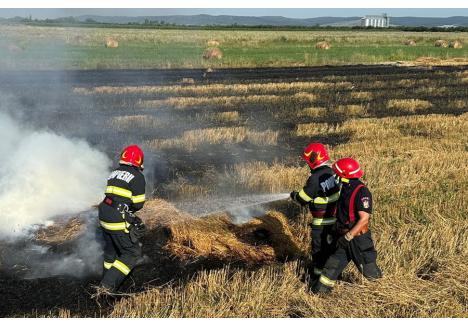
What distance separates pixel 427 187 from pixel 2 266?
7.03m

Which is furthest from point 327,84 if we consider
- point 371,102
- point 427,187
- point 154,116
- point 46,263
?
point 46,263

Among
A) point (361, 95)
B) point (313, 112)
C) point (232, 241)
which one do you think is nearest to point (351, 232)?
point (232, 241)

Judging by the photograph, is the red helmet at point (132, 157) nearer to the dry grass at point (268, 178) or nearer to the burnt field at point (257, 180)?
the burnt field at point (257, 180)

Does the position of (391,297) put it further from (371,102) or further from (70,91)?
(70,91)

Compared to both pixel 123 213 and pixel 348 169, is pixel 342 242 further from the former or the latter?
pixel 123 213

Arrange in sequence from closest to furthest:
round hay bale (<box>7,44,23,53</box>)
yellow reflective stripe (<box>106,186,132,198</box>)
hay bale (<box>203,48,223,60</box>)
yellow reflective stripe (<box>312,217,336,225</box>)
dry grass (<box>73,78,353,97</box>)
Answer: yellow reflective stripe (<box>106,186,132,198</box>) < yellow reflective stripe (<box>312,217,336,225</box>) < dry grass (<box>73,78,353,97</box>) < round hay bale (<box>7,44,23,53</box>) < hay bale (<box>203,48,223,60</box>)

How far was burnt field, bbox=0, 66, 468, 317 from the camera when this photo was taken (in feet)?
18.0

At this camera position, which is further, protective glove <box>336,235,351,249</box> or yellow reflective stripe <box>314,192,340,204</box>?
yellow reflective stripe <box>314,192,340,204</box>

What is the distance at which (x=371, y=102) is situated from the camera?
1912cm

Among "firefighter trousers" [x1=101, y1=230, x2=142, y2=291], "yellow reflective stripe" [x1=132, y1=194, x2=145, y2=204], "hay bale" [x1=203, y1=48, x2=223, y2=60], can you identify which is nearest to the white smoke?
"firefighter trousers" [x1=101, y1=230, x2=142, y2=291]

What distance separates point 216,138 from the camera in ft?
43.2

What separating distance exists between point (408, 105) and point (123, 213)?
1482 cm

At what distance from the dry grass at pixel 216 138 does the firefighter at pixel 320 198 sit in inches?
256

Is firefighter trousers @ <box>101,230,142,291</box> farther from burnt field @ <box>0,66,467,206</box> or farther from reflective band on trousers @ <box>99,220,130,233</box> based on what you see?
burnt field @ <box>0,66,467,206</box>
